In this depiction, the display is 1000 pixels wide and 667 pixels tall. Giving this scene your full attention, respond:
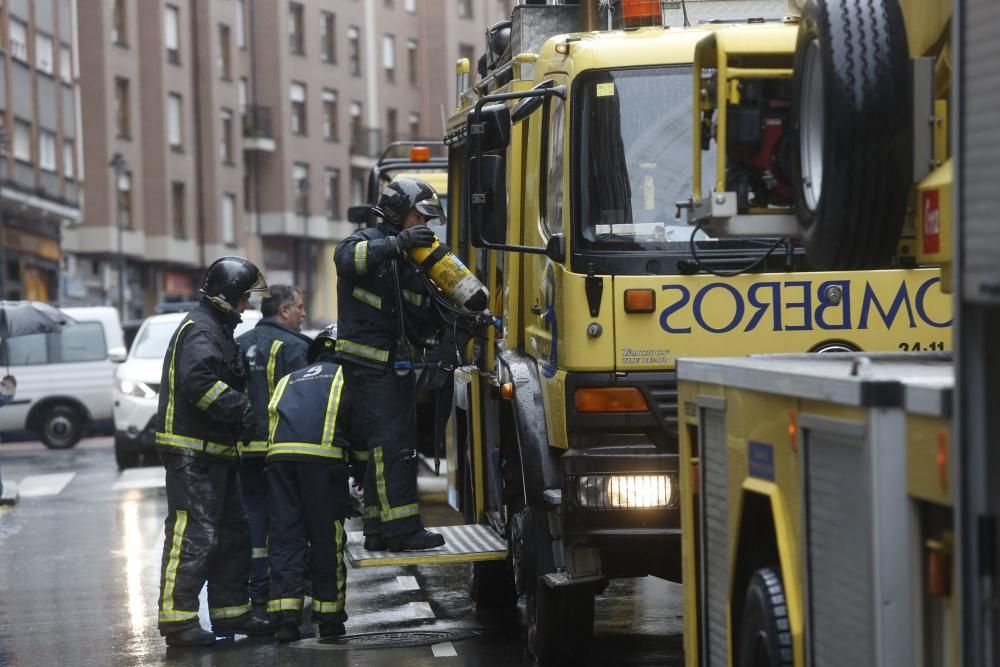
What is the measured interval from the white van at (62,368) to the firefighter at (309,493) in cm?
1769

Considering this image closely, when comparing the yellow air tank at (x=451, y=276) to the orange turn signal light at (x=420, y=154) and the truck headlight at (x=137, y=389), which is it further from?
the truck headlight at (x=137, y=389)

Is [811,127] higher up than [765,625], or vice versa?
[811,127]

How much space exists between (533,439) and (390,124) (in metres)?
65.4

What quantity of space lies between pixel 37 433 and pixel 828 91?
2390 centimetres

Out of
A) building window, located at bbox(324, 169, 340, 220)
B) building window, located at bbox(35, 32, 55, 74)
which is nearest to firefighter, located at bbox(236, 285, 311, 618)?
building window, located at bbox(35, 32, 55, 74)

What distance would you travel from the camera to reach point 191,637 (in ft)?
30.7

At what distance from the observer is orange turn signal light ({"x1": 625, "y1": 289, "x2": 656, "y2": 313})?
7.59m

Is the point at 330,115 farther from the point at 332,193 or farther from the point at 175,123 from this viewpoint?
the point at 175,123

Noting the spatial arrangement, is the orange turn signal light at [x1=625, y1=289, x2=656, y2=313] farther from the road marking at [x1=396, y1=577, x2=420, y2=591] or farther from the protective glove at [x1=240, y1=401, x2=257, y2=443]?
the road marking at [x1=396, y1=577, x2=420, y2=591]

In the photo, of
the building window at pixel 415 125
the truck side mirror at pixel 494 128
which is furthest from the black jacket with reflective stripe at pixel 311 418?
the building window at pixel 415 125

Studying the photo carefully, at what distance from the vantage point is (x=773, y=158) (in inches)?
230

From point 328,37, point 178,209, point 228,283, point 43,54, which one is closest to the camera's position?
point 228,283

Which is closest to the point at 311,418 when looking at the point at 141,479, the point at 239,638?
the point at 239,638

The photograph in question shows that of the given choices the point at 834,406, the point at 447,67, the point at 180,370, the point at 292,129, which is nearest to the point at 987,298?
the point at 834,406
